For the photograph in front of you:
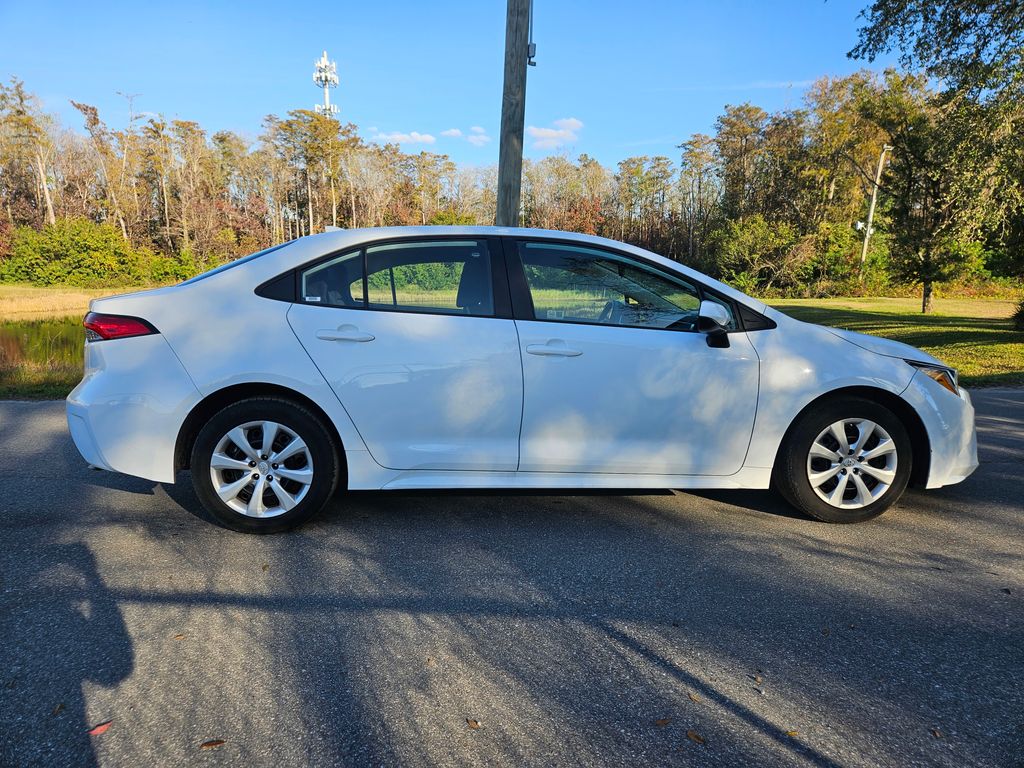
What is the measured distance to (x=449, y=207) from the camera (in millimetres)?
64875

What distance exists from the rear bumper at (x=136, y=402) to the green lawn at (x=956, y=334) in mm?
9210

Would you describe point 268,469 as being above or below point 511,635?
above

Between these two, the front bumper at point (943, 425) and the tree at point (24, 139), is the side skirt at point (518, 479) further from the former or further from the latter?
the tree at point (24, 139)

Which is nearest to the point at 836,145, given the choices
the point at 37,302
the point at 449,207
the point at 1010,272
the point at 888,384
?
the point at 1010,272

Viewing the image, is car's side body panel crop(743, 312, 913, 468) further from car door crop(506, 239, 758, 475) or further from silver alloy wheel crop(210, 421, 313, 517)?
silver alloy wheel crop(210, 421, 313, 517)

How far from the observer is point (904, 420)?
4004 mm

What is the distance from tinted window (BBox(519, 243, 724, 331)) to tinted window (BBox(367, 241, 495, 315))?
274 mm

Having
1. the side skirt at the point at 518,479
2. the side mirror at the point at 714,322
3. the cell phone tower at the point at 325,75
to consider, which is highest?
the cell phone tower at the point at 325,75

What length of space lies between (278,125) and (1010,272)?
181 feet

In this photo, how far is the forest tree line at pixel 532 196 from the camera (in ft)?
74.8

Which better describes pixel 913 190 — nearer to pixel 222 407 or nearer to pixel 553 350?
pixel 553 350

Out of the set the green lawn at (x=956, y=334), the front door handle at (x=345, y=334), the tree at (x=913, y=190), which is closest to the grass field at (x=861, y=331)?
the green lawn at (x=956, y=334)

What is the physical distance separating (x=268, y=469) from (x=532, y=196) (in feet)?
189

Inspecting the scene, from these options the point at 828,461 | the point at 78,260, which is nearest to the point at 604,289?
the point at 828,461
